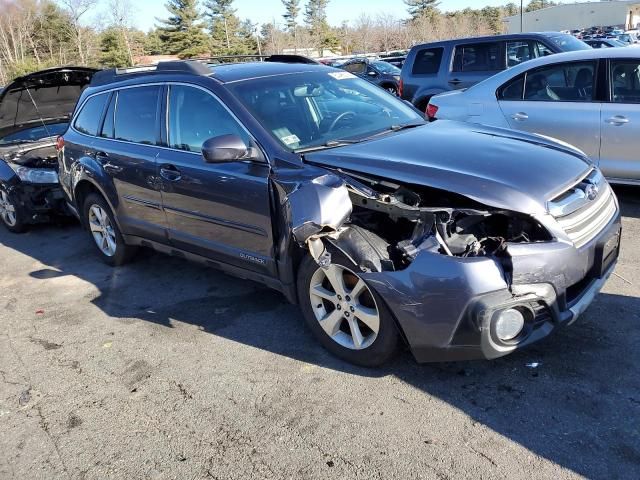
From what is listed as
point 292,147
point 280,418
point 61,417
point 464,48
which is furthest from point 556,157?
point 464,48

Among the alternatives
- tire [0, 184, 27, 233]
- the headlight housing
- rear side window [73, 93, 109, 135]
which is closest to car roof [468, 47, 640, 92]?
rear side window [73, 93, 109, 135]

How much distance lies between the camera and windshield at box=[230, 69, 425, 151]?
3.78 metres

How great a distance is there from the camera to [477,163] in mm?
3141

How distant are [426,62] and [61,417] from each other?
27.4ft

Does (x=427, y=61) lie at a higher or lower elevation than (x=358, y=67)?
higher

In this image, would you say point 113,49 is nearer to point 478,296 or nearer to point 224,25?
point 224,25

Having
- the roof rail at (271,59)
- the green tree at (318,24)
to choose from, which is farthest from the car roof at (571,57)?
the green tree at (318,24)

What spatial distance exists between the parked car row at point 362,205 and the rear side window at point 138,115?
0.7 inches

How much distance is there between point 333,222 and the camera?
303 cm

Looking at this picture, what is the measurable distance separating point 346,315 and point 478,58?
23.9 ft

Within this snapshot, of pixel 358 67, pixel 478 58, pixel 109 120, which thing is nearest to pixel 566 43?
pixel 478 58

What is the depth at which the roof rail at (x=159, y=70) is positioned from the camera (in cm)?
420

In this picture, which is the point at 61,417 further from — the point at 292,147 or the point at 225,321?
the point at 292,147

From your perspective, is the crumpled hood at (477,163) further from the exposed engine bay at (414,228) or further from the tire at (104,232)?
the tire at (104,232)
